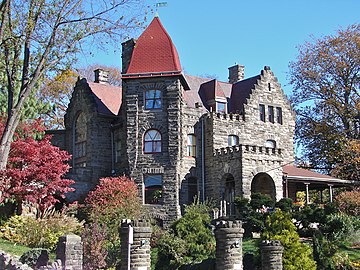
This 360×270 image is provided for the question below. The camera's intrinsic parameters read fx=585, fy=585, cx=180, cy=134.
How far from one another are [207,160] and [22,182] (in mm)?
10382

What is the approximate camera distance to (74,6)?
61.7ft

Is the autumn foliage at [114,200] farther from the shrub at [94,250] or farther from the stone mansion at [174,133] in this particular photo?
the shrub at [94,250]

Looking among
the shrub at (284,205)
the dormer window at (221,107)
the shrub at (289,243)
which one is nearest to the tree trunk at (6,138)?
the shrub at (289,243)

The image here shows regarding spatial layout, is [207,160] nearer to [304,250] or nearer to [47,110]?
[47,110]

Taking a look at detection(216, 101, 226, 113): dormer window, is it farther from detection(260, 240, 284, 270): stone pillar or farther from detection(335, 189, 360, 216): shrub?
detection(260, 240, 284, 270): stone pillar

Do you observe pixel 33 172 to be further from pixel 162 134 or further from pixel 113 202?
pixel 162 134

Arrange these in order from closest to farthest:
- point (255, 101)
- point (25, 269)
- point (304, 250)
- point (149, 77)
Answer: point (25, 269), point (304, 250), point (149, 77), point (255, 101)

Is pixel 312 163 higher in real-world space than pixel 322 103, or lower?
lower

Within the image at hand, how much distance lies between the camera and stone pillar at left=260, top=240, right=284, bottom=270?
49.1 feet

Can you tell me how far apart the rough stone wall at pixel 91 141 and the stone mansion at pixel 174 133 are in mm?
56

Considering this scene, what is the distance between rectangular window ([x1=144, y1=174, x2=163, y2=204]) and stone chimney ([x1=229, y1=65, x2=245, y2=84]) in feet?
36.2

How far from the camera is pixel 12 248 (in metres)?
19.9

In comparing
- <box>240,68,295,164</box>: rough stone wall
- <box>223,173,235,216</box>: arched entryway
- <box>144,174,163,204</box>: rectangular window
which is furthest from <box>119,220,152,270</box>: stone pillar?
<box>240,68,295,164</box>: rough stone wall

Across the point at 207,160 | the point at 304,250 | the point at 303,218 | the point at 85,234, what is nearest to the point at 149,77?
the point at 207,160
